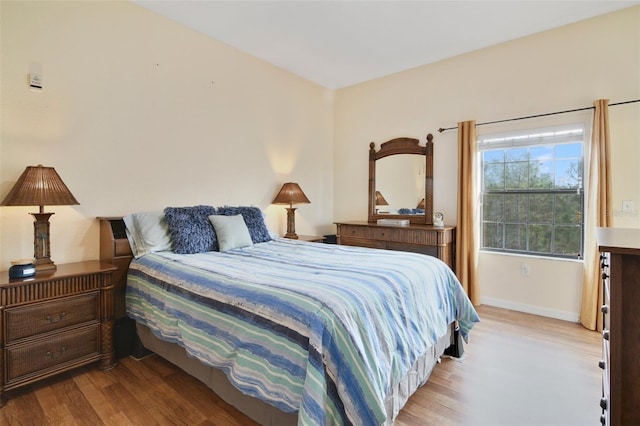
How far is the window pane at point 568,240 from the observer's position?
10.7 ft

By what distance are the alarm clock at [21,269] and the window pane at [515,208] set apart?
14.2 feet

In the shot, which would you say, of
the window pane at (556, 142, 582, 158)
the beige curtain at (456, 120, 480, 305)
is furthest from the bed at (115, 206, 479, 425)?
the window pane at (556, 142, 582, 158)

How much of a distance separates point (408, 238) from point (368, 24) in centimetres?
231

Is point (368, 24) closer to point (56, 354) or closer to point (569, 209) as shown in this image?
point (569, 209)

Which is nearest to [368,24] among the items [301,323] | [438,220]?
[438,220]

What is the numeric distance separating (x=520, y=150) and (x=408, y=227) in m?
1.49

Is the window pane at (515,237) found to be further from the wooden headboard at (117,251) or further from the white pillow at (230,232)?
the wooden headboard at (117,251)

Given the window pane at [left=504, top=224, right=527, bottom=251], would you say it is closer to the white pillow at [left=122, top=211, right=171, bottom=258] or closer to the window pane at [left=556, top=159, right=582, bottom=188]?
the window pane at [left=556, top=159, right=582, bottom=188]

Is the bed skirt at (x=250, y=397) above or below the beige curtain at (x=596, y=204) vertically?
below

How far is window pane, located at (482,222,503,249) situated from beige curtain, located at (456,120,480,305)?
21 centimetres

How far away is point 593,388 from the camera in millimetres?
2029

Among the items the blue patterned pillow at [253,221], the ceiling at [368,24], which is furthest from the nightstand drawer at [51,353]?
the ceiling at [368,24]

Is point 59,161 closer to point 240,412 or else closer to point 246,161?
point 246,161

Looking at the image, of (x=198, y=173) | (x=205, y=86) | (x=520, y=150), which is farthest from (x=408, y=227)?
(x=205, y=86)
